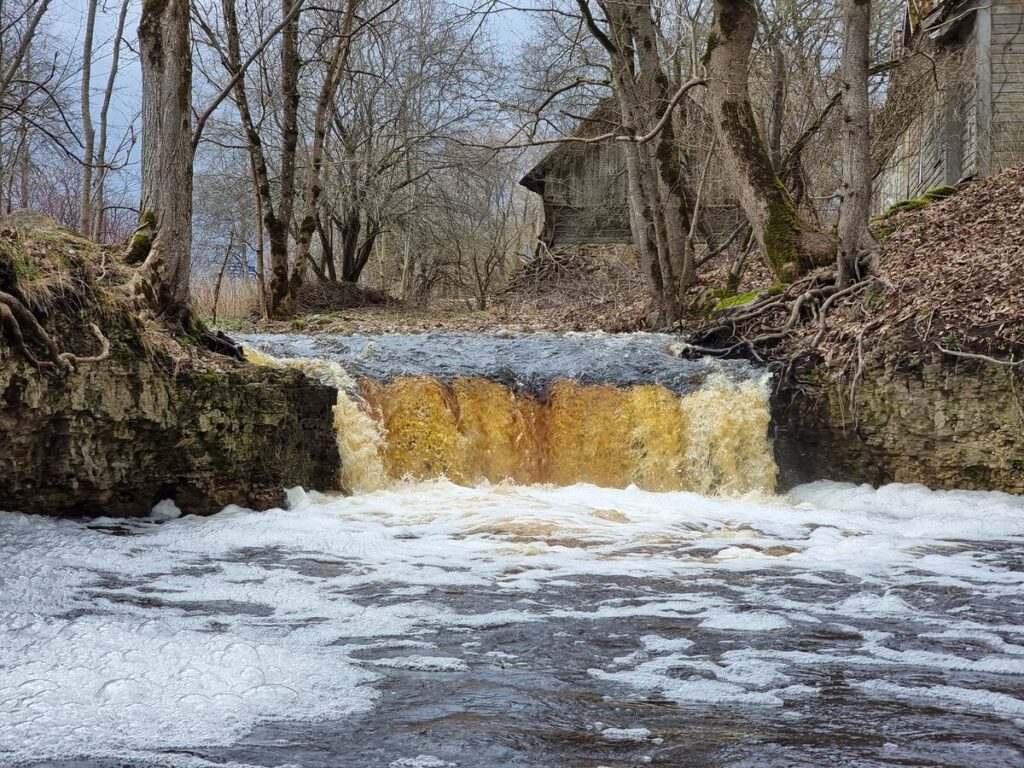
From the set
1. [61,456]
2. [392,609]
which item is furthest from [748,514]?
[61,456]

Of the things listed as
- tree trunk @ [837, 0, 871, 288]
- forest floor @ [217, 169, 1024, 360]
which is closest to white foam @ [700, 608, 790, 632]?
forest floor @ [217, 169, 1024, 360]

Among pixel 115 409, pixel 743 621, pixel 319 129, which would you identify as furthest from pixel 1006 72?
pixel 115 409

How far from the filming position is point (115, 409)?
738 centimetres

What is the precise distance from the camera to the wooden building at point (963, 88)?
54.2 ft

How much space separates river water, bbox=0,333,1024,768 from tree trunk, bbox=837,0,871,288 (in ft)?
14.0

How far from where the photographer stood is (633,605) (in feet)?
17.3

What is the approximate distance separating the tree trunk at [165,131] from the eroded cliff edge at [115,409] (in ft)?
2.05

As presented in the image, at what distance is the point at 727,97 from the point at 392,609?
10190 mm

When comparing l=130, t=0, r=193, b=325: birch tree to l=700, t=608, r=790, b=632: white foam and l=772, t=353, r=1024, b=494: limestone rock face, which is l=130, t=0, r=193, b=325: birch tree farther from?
l=772, t=353, r=1024, b=494: limestone rock face

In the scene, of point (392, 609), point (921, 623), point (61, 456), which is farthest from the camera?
point (61, 456)

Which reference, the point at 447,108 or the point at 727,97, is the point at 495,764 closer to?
the point at 727,97

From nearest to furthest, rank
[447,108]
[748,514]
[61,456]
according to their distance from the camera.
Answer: [61,456] → [748,514] → [447,108]

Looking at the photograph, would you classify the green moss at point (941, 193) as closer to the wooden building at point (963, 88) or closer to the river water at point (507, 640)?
the wooden building at point (963, 88)

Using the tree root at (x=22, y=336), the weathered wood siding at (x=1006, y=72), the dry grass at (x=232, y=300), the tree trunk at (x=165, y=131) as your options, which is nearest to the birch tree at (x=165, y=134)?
the tree trunk at (x=165, y=131)
